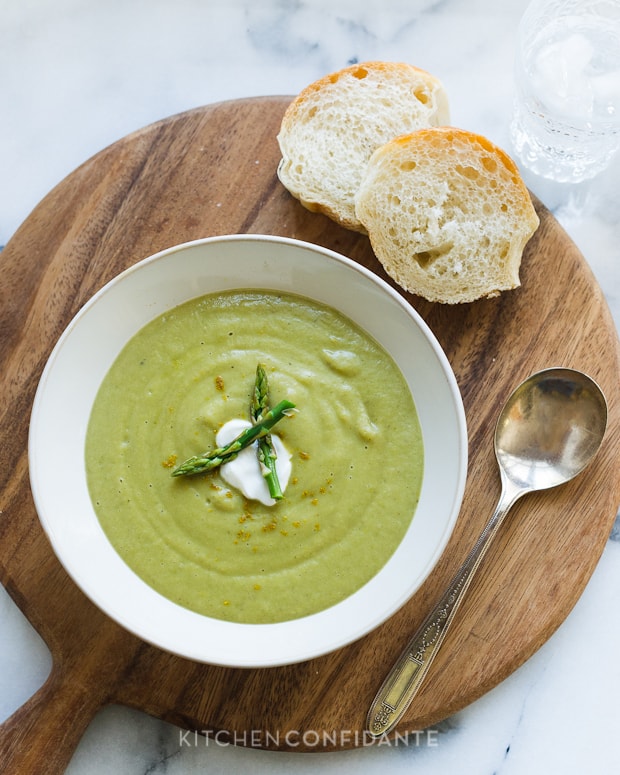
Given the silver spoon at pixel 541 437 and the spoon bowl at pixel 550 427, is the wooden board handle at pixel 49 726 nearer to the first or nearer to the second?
the silver spoon at pixel 541 437

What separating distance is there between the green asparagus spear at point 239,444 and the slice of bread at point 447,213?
75 cm

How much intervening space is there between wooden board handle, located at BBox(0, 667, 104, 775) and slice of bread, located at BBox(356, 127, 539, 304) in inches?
76.0

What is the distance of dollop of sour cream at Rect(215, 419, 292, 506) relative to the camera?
2730 mm

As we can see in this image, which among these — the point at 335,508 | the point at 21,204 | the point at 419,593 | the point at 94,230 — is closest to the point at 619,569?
the point at 419,593

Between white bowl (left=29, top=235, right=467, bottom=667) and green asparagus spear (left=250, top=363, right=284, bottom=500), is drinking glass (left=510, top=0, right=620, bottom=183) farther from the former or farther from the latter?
green asparagus spear (left=250, top=363, right=284, bottom=500)

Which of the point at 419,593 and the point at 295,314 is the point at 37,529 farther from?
the point at 419,593

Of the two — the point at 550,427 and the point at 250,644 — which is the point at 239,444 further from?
the point at 550,427

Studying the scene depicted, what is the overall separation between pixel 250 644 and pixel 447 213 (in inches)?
69.3

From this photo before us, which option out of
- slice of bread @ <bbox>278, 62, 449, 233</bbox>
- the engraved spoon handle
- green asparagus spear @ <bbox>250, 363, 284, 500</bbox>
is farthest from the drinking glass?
the engraved spoon handle

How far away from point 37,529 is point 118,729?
0.85 meters

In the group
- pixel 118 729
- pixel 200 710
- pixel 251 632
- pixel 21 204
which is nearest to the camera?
pixel 251 632

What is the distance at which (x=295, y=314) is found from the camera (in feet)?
9.48

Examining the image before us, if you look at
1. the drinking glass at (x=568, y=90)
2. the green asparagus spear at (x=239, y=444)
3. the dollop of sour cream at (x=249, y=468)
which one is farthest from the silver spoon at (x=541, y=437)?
the drinking glass at (x=568, y=90)

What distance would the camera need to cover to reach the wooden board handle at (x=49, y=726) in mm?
2799
